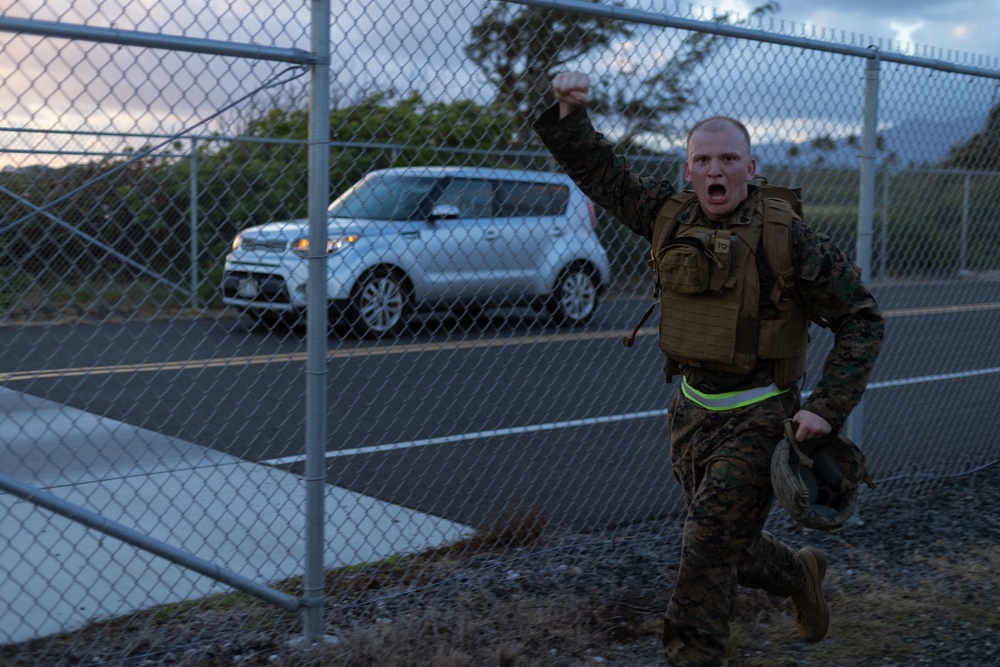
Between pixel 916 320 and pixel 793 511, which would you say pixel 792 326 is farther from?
pixel 916 320

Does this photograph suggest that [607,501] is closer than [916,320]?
Yes

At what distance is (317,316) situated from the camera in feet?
11.0

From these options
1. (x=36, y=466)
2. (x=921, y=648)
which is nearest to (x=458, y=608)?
(x=921, y=648)

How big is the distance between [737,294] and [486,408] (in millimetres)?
4861

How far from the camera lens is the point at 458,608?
3924 mm

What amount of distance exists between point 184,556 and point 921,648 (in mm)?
2748

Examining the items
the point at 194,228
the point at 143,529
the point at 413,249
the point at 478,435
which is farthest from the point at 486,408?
the point at 143,529

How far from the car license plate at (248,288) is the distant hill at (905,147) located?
2.47 meters

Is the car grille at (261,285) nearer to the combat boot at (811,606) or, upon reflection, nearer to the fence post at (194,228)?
the fence post at (194,228)

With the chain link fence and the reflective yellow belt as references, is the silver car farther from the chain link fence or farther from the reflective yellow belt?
the reflective yellow belt

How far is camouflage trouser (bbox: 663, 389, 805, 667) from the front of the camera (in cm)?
314

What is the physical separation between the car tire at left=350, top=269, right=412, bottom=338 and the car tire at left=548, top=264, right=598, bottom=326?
4.65ft

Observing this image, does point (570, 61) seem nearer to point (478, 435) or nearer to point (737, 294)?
point (737, 294)

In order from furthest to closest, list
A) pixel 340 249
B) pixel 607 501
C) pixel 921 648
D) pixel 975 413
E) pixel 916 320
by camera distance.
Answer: pixel 916 320 < pixel 975 413 < pixel 607 501 < pixel 340 249 < pixel 921 648
